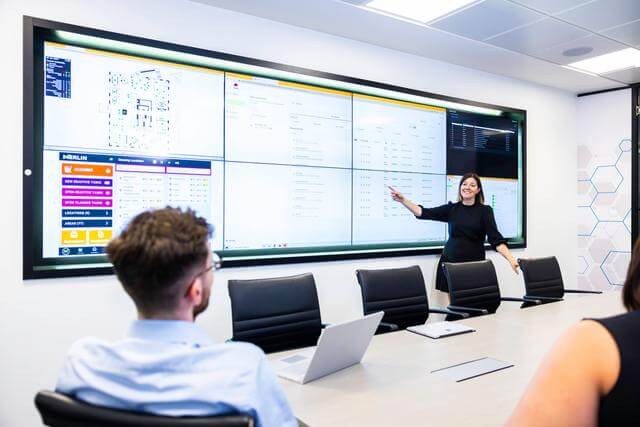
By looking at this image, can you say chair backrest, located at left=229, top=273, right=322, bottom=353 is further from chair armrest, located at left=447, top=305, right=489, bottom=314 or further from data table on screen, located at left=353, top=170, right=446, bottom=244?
data table on screen, located at left=353, top=170, right=446, bottom=244

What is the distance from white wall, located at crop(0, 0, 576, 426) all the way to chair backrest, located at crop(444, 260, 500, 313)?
883 millimetres

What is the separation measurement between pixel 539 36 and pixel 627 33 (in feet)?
2.19

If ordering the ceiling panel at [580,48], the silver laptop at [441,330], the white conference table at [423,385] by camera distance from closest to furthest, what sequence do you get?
the white conference table at [423,385]
the silver laptop at [441,330]
the ceiling panel at [580,48]

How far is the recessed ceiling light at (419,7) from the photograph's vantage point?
3.12 metres

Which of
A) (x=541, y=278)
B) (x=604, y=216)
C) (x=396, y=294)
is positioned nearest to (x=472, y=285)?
(x=396, y=294)

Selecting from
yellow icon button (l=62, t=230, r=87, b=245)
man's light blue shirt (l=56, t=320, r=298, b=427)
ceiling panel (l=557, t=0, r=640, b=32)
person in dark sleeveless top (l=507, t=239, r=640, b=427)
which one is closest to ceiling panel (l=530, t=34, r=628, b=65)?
ceiling panel (l=557, t=0, r=640, b=32)

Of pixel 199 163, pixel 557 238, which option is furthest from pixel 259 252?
pixel 557 238

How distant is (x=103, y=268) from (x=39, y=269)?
332 millimetres

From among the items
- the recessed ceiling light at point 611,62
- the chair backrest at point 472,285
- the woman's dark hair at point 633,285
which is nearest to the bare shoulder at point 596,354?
the woman's dark hair at point 633,285

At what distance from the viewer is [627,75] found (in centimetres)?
473

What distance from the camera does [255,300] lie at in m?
2.40

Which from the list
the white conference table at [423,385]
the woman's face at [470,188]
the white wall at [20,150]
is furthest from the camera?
the woman's face at [470,188]

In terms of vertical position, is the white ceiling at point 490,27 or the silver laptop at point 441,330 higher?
the white ceiling at point 490,27

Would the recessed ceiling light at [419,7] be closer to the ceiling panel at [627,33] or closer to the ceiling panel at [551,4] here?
the ceiling panel at [551,4]
